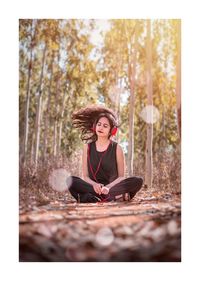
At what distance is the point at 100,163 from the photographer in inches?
157

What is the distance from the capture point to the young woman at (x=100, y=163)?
3924 millimetres

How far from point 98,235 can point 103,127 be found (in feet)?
3.14

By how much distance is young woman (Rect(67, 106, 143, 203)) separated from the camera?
3.92 m

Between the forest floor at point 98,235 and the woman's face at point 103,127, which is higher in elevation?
the woman's face at point 103,127

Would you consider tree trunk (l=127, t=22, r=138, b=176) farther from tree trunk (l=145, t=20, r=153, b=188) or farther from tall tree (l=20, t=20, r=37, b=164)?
tall tree (l=20, t=20, r=37, b=164)

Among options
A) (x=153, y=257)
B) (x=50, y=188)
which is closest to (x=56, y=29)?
(x=50, y=188)

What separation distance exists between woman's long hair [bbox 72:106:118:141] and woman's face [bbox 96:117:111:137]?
0.03 m

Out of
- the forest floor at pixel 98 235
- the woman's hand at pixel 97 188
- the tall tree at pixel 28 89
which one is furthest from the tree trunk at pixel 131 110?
the tall tree at pixel 28 89

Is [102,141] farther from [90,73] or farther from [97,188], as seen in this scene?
[90,73]

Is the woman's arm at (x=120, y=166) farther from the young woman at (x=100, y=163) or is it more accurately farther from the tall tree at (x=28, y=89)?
the tall tree at (x=28, y=89)

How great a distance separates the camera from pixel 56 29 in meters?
3.95

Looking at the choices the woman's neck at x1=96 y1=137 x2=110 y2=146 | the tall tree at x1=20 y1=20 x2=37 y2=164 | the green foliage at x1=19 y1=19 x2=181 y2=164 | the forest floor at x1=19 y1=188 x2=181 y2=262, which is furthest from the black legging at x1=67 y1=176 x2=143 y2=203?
the tall tree at x1=20 y1=20 x2=37 y2=164

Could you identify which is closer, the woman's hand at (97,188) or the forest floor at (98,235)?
the forest floor at (98,235)
